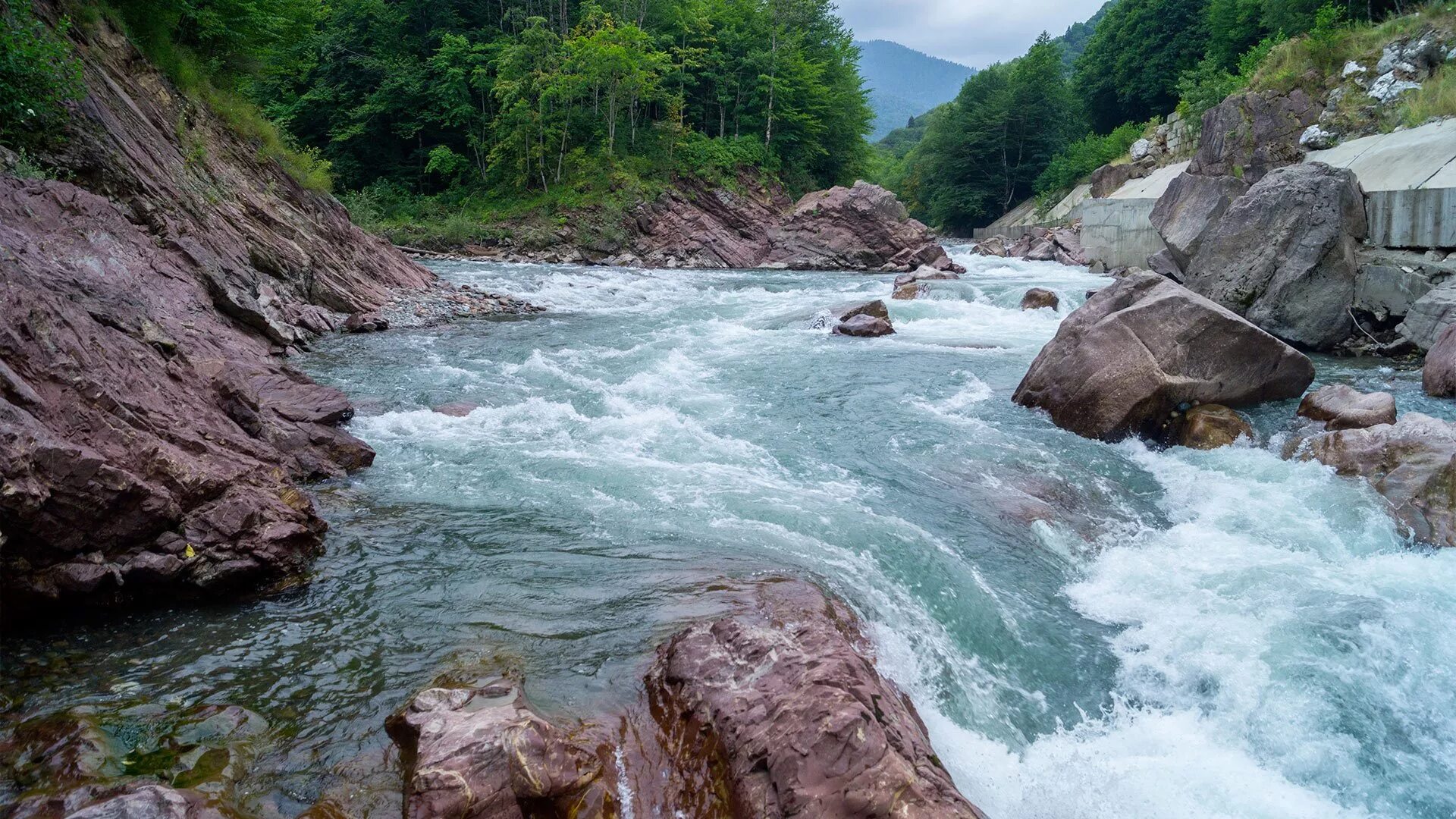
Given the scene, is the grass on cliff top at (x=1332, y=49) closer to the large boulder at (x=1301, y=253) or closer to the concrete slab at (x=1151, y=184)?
the concrete slab at (x=1151, y=184)

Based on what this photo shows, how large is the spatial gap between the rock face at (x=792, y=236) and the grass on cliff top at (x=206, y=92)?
54.0 ft

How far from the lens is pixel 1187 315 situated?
9.47 m

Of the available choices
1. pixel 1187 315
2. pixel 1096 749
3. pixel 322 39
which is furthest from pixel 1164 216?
pixel 322 39

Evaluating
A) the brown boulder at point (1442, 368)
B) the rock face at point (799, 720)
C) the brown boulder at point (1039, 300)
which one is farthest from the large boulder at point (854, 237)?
the rock face at point (799, 720)

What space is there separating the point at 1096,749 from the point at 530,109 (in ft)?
132

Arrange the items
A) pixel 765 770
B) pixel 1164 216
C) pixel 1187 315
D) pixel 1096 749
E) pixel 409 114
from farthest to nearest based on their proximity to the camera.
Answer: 1. pixel 409 114
2. pixel 1164 216
3. pixel 1187 315
4. pixel 1096 749
5. pixel 765 770

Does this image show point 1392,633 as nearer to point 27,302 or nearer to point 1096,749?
point 1096,749

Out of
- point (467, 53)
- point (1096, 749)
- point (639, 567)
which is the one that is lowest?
point (1096, 749)

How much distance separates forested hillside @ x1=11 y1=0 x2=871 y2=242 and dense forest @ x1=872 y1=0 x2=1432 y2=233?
14591 millimetres

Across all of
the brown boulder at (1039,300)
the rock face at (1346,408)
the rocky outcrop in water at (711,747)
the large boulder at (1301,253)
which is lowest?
the rocky outcrop in water at (711,747)

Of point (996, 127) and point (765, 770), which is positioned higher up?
point (996, 127)

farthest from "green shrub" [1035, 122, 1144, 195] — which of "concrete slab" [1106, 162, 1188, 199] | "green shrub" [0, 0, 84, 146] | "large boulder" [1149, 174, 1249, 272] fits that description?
"green shrub" [0, 0, 84, 146]

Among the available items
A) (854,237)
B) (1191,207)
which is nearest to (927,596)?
(1191,207)

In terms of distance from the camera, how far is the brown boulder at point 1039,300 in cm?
1852
